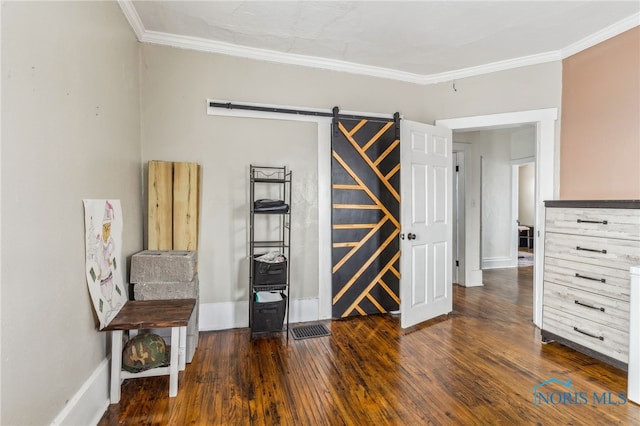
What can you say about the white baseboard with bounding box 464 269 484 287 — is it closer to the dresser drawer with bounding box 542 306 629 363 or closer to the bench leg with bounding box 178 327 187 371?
the dresser drawer with bounding box 542 306 629 363

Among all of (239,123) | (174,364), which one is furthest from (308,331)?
(239,123)

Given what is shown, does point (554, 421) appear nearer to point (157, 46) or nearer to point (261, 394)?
point (261, 394)

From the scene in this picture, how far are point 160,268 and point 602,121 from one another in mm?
3998

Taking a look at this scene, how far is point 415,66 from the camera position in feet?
12.5

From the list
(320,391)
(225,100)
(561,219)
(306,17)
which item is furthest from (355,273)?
(306,17)

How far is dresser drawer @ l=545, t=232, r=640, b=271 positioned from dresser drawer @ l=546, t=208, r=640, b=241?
4 centimetres

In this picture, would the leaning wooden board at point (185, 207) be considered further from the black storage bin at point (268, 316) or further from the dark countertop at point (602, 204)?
the dark countertop at point (602, 204)

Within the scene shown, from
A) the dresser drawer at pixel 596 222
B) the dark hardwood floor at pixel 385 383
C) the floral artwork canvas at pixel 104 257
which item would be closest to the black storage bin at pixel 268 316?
the dark hardwood floor at pixel 385 383

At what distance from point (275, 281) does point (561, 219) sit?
260 cm

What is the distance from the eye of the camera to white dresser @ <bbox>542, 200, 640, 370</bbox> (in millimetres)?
2484

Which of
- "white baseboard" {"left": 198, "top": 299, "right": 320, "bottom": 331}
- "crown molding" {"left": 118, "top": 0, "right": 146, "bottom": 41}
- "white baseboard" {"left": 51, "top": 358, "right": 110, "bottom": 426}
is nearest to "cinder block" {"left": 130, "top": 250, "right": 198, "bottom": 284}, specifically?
"white baseboard" {"left": 51, "top": 358, "right": 110, "bottom": 426}

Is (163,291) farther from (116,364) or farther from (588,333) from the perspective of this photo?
(588,333)

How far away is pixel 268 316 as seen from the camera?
314cm

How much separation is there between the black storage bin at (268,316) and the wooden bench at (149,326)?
789mm
